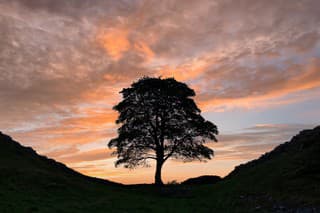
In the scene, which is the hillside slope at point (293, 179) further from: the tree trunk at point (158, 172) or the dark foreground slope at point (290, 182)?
the tree trunk at point (158, 172)

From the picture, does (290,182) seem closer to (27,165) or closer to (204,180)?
(204,180)

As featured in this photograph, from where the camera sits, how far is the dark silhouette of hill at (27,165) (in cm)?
3541

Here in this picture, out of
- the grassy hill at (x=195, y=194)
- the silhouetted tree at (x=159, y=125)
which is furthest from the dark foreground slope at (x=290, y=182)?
the silhouetted tree at (x=159, y=125)

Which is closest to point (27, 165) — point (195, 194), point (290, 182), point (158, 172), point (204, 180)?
point (158, 172)

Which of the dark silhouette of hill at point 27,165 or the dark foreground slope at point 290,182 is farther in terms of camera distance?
the dark silhouette of hill at point 27,165

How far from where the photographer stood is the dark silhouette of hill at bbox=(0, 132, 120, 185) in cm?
3541

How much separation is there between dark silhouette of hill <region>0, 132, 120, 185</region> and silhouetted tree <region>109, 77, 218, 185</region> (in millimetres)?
8189

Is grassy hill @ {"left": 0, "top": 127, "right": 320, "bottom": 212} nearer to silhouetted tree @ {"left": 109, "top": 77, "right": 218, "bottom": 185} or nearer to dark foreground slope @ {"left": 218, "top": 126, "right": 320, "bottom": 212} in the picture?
dark foreground slope @ {"left": 218, "top": 126, "right": 320, "bottom": 212}

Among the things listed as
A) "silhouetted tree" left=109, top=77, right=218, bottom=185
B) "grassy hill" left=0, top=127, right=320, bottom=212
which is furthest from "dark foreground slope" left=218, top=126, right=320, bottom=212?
"silhouetted tree" left=109, top=77, right=218, bottom=185

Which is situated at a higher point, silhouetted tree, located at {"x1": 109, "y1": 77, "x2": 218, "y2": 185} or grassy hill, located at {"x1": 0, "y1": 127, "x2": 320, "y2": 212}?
silhouetted tree, located at {"x1": 109, "y1": 77, "x2": 218, "y2": 185}

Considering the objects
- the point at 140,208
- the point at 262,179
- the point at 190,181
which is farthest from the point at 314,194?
the point at 190,181

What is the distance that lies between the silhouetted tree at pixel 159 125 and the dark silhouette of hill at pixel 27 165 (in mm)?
8189

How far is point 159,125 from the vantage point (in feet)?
170

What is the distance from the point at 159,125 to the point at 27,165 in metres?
19.7
